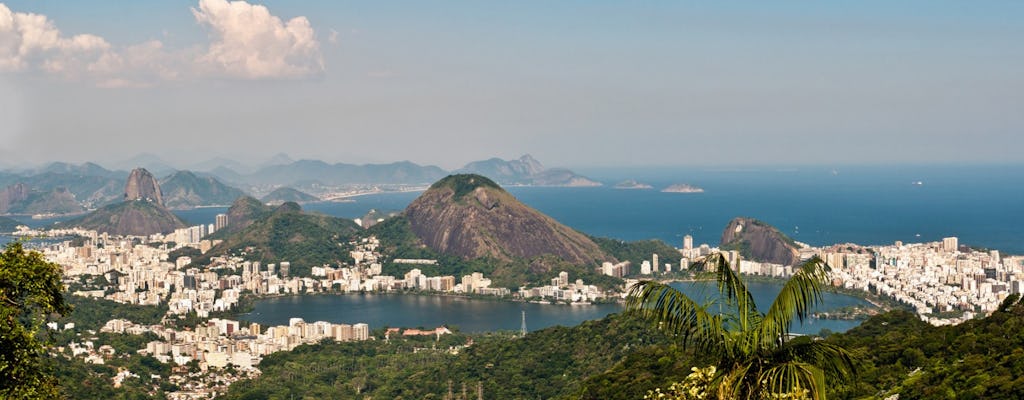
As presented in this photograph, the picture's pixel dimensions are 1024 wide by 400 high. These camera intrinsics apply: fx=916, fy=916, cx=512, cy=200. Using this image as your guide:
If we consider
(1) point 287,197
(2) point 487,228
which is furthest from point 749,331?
(1) point 287,197

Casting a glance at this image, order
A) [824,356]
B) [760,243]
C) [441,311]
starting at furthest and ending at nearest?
[760,243]
[441,311]
[824,356]

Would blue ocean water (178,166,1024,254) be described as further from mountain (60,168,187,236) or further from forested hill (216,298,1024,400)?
forested hill (216,298,1024,400)

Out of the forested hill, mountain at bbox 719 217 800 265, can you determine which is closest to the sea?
the forested hill

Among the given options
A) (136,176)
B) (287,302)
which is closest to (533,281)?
(287,302)

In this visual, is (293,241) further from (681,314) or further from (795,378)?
(795,378)

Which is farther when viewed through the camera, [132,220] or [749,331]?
[132,220]

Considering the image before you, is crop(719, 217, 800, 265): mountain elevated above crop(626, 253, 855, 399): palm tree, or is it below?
above

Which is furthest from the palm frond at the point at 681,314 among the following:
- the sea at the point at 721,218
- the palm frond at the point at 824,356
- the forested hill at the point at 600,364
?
the sea at the point at 721,218
